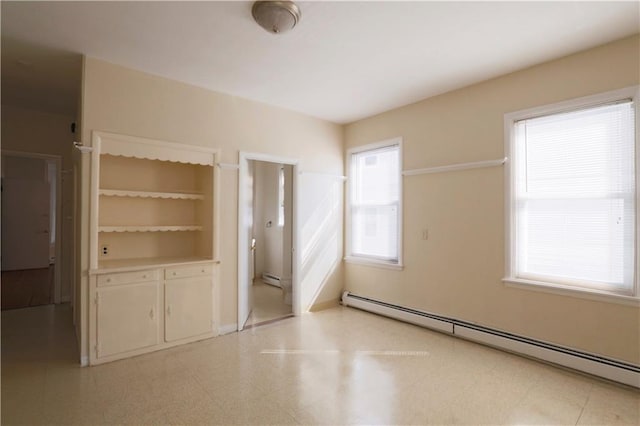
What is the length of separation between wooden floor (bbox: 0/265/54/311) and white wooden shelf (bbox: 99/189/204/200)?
3.04 m

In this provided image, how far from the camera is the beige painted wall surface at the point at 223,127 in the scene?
9.98 ft

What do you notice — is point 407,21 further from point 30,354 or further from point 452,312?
point 30,354

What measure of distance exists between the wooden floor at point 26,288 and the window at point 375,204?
15.9 ft

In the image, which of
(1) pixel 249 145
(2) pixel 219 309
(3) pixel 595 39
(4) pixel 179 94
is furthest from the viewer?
(1) pixel 249 145

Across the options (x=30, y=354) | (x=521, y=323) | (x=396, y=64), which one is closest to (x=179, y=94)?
(x=396, y=64)

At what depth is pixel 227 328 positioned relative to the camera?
376cm

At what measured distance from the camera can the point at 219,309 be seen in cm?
371

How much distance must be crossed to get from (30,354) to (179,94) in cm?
297

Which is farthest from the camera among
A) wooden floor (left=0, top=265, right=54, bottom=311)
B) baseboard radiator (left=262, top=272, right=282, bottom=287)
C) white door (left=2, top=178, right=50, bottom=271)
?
white door (left=2, top=178, right=50, bottom=271)

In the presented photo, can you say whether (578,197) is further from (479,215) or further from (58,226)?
(58,226)

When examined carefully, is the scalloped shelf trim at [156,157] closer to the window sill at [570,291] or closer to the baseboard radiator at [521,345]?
the baseboard radiator at [521,345]

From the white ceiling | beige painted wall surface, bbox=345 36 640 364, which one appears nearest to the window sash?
beige painted wall surface, bbox=345 36 640 364

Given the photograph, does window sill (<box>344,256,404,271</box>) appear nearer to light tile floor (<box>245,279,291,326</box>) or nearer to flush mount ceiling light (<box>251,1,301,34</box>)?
light tile floor (<box>245,279,291,326</box>)

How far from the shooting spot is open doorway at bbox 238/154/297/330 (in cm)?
397
